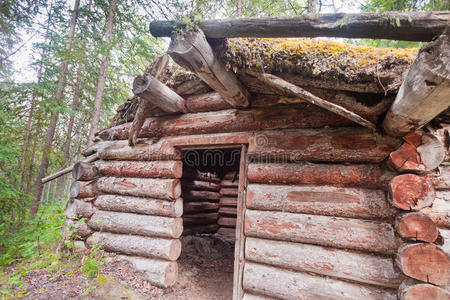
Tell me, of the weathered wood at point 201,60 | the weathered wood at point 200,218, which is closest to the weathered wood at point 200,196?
the weathered wood at point 200,218

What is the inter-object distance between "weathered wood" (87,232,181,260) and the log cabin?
0.02m

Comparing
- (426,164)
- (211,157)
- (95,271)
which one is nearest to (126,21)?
(211,157)

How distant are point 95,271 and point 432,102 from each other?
15.8ft

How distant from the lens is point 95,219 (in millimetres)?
4375

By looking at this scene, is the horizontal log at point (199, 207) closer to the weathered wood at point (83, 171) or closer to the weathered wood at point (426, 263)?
the weathered wood at point (83, 171)

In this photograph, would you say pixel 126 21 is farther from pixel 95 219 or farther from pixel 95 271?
pixel 95 271

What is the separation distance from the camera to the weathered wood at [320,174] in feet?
8.89

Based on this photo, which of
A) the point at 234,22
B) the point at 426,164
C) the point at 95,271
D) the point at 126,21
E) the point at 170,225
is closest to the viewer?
the point at 234,22

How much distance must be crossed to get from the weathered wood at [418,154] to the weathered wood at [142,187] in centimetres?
325

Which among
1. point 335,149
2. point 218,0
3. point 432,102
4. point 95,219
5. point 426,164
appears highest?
point 218,0

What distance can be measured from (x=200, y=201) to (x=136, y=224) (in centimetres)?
387

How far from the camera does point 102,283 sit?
3.34m

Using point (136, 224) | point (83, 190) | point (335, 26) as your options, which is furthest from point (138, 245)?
point (335, 26)

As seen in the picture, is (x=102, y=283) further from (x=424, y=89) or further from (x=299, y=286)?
(x=424, y=89)
